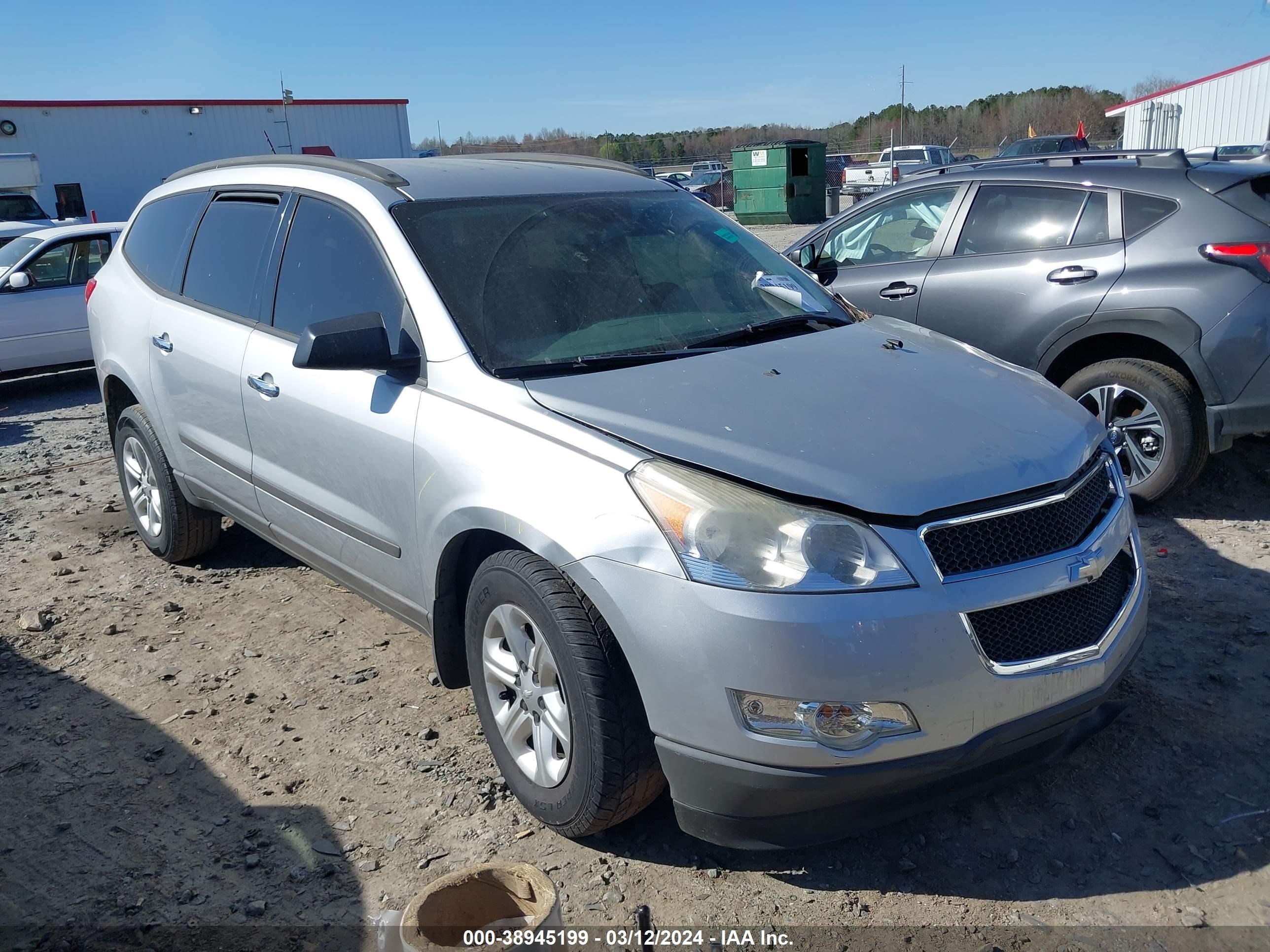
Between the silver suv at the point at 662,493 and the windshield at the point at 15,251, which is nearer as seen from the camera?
the silver suv at the point at 662,493

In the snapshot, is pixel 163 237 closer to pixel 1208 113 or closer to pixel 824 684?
pixel 824 684

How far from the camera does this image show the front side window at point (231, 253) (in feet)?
13.8

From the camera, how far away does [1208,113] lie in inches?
1316

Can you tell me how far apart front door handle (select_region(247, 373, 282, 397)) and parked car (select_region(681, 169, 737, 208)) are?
1218 inches

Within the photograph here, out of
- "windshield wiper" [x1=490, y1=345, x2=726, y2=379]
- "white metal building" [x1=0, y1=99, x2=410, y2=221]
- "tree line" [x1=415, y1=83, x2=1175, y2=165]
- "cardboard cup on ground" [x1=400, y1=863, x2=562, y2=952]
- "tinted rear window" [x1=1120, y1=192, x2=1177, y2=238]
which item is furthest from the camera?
"tree line" [x1=415, y1=83, x2=1175, y2=165]

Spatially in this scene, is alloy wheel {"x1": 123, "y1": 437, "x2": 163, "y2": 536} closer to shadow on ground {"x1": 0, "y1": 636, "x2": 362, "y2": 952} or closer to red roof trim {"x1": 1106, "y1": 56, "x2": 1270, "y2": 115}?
shadow on ground {"x1": 0, "y1": 636, "x2": 362, "y2": 952}

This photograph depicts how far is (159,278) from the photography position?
16.4 feet

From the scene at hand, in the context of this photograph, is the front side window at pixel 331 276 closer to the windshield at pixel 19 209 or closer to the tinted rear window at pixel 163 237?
the tinted rear window at pixel 163 237

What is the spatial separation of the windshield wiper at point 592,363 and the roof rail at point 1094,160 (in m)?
3.58

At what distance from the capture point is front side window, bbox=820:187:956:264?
630 centimetres

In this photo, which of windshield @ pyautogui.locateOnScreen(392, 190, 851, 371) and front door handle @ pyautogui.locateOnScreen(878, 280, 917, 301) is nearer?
windshield @ pyautogui.locateOnScreen(392, 190, 851, 371)

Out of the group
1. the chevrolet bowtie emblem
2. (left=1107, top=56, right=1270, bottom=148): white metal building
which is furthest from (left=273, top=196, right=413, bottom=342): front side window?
(left=1107, top=56, right=1270, bottom=148): white metal building

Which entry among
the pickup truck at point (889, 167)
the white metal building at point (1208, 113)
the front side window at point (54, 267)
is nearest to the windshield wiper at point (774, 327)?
the front side window at point (54, 267)

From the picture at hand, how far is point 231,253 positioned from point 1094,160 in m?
4.66
